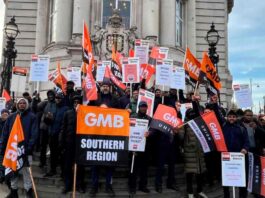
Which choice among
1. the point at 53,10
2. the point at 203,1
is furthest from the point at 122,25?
the point at 203,1

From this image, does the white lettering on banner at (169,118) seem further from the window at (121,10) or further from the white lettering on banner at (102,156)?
the window at (121,10)

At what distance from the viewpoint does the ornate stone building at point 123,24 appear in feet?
72.0

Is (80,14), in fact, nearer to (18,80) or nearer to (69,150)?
(18,80)

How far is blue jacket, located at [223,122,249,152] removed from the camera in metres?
8.51

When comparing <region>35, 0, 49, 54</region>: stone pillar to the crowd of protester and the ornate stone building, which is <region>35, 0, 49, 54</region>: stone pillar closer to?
the ornate stone building

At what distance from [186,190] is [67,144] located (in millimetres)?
3030

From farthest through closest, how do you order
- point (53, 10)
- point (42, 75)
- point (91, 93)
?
1. point (53, 10)
2. point (42, 75)
3. point (91, 93)

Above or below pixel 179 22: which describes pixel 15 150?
below

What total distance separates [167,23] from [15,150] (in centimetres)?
1729

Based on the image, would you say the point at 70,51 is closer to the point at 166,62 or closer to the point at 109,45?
the point at 109,45

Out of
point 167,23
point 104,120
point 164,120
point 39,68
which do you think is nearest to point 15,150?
point 104,120

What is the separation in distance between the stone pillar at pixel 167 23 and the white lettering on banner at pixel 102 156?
15877 mm

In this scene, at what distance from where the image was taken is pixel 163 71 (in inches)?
453

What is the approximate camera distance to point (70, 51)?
69.8ft
